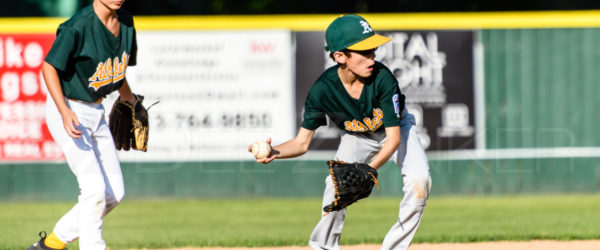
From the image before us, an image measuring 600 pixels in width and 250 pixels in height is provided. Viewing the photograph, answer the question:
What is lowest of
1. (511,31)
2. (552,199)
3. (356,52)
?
(552,199)

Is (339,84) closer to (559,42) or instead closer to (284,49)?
(284,49)

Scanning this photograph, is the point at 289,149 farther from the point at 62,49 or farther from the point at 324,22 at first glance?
the point at 324,22

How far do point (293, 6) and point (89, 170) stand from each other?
9092 millimetres

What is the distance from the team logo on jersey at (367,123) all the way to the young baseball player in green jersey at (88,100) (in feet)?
4.42

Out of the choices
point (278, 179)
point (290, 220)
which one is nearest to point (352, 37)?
point (290, 220)

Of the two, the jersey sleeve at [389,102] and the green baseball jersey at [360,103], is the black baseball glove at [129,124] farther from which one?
the jersey sleeve at [389,102]

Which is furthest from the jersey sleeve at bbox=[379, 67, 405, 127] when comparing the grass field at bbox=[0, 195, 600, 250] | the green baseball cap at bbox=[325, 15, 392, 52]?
the grass field at bbox=[0, 195, 600, 250]

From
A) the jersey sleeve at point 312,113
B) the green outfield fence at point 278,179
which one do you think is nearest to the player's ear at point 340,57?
the jersey sleeve at point 312,113

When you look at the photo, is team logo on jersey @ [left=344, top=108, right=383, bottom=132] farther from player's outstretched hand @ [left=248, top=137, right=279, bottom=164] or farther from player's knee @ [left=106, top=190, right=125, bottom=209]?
player's knee @ [left=106, top=190, right=125, bottom=209]

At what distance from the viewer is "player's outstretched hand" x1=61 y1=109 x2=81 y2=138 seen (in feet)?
14.3

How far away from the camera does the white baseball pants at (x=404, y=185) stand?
183 inches

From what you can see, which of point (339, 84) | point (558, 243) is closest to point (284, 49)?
point (558, 243)

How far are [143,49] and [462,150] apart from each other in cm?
398

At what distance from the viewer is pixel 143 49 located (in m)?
9.86
